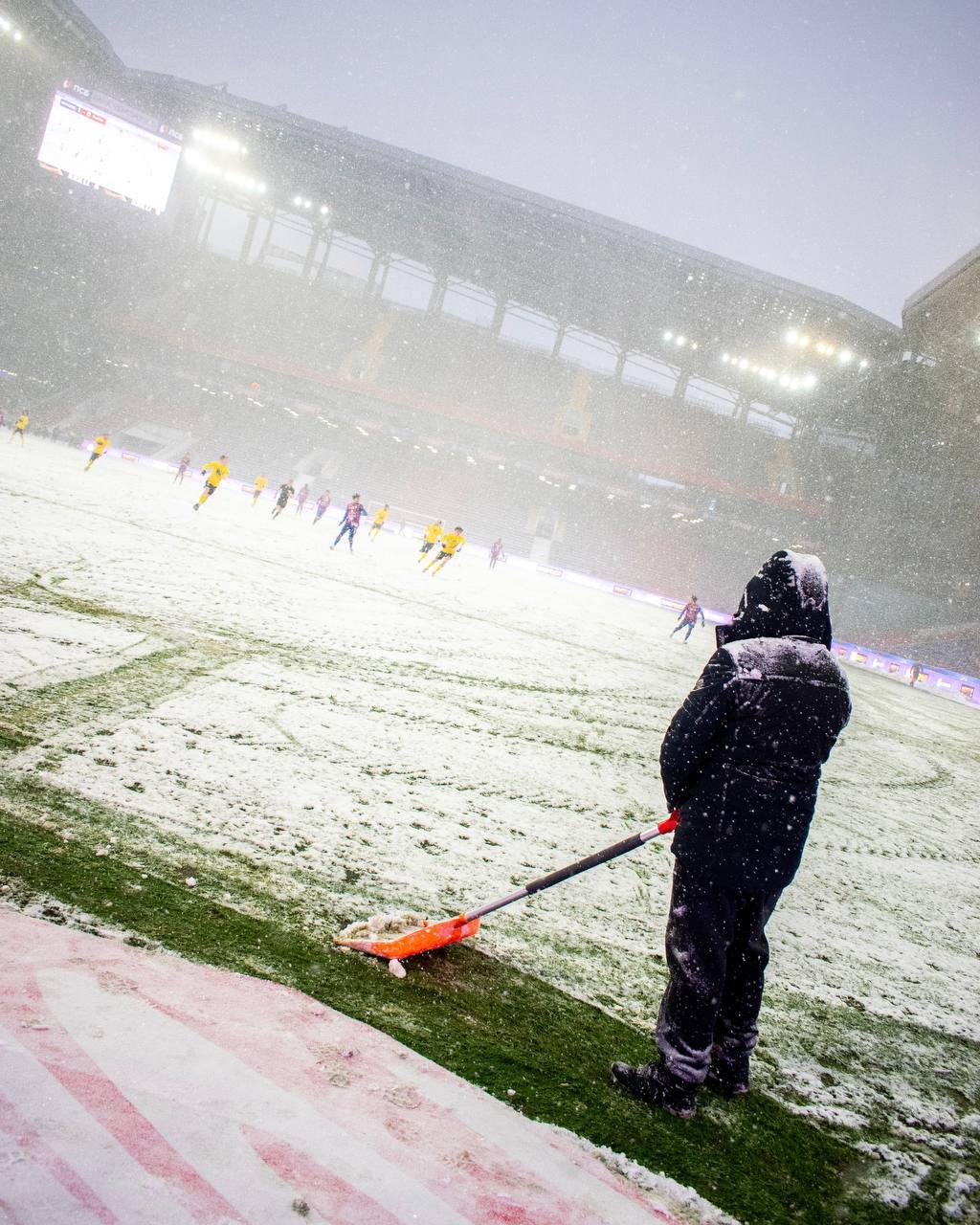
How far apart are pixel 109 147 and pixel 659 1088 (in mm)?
33175

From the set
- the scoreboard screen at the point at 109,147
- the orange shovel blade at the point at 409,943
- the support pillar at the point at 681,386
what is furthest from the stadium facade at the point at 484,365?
the orange shovel blade at the point at 409,943

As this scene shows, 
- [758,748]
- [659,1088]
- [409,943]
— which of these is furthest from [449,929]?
[758,748]

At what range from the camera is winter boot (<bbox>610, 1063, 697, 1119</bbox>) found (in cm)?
188

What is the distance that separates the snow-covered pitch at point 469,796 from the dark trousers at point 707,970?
1.04 feet

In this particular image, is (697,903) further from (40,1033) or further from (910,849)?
(910,849)

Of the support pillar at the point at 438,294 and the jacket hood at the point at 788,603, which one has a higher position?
the support pillar at the point at 438,294

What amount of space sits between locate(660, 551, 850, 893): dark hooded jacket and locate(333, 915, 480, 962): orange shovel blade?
0.85m

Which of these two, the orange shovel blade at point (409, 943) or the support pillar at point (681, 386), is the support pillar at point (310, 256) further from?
the orange shovel blade at point (409, 943)

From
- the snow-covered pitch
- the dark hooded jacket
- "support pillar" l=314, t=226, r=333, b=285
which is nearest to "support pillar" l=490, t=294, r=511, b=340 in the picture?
"support pillar" l=314, t=226, r=333, b=285

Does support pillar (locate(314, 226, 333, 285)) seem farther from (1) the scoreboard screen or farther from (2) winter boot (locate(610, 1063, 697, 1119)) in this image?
(2) winter boot (locate(610, 1063, 697, 1119))

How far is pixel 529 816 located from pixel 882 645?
3699 centimetres

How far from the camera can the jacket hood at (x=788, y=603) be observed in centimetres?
198

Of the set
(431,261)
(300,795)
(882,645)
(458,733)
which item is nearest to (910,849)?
(458,733)

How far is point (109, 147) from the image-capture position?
24.7 meters
